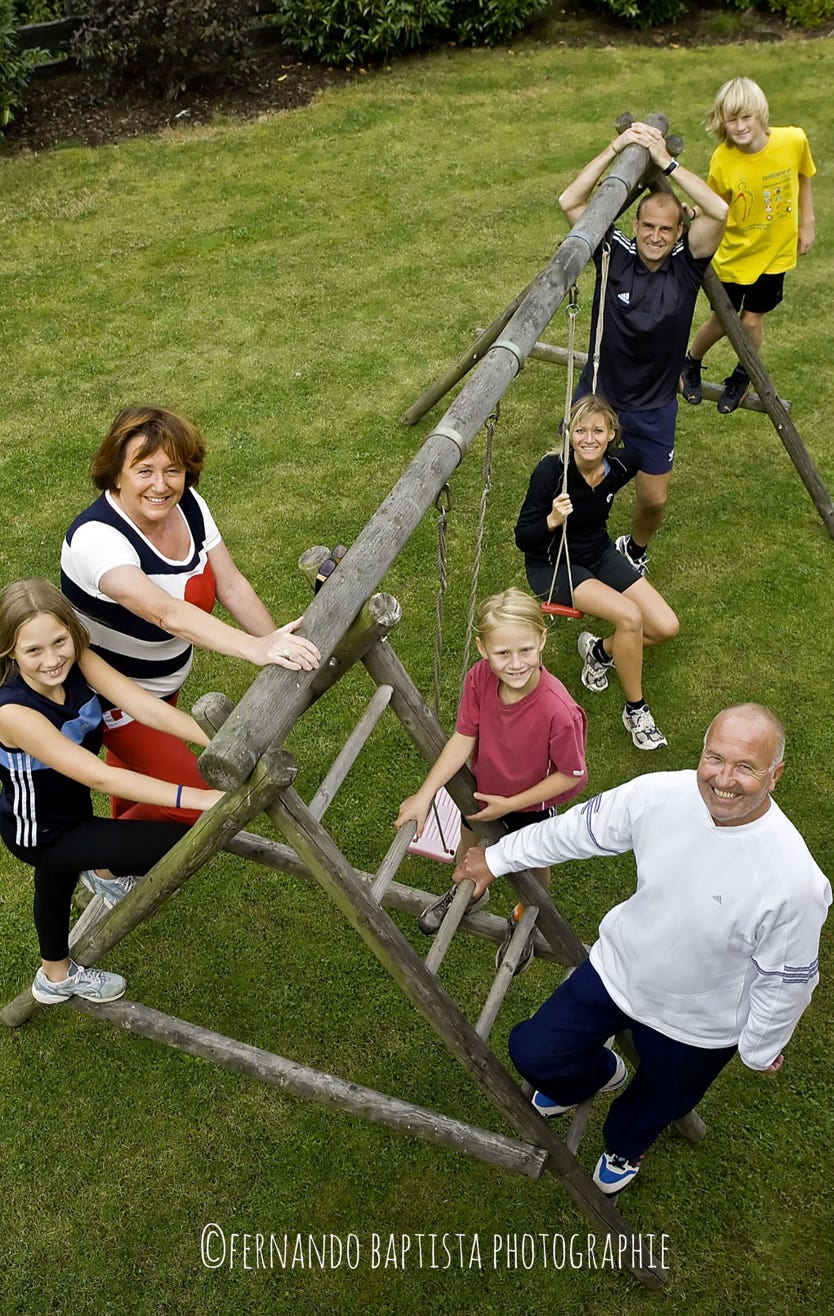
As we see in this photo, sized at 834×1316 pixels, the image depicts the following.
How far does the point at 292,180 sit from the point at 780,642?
7067 millimetres

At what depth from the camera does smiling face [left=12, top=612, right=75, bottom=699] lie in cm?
310

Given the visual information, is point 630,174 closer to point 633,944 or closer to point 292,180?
point 633,944

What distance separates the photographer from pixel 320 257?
8992 mm

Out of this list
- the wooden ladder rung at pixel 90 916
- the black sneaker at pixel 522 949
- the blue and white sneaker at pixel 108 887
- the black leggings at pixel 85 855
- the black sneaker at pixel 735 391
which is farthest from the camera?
the black sneaker at pixel 735 391

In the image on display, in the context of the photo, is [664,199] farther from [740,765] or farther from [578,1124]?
[578,1124]

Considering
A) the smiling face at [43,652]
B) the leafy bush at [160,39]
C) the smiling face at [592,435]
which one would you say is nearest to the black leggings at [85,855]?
the smiling face at [43,652]

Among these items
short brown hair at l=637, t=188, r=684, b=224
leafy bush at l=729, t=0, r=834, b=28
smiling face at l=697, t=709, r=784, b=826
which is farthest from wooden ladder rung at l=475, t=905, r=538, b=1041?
leafy bush at l=729, t=0, r=834, b=28

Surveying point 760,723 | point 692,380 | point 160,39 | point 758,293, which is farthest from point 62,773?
point 160,39

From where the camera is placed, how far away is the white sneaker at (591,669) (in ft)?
17.5

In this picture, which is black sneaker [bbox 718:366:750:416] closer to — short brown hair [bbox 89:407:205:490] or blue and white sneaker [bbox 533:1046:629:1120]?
short brown hair [bbox 89:407:205:490]

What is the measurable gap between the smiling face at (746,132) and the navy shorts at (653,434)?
62.5 inches

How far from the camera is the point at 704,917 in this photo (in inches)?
106

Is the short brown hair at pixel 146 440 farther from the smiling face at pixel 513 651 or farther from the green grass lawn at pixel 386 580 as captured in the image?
the green grass lawn at pixel 386 580

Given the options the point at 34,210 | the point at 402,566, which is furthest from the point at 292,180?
the point at 402,566
